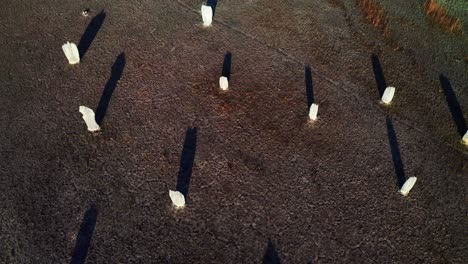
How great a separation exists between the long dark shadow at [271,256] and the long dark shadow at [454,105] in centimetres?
426

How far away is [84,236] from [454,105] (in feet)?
23.4

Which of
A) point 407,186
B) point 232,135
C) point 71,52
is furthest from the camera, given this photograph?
point 71,52

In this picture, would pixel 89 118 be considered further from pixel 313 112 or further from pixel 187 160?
pixel 313 112

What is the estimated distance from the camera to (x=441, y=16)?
923 centimetres

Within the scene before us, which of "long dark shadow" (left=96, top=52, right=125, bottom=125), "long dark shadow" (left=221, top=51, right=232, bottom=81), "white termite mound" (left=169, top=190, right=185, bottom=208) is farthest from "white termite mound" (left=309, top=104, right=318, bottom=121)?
"long dark shadow" (left=96, top=52, right=125, bottom=125)

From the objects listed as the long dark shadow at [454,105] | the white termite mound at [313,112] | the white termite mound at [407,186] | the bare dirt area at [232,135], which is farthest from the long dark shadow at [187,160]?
the long dark shadow at [454,105]

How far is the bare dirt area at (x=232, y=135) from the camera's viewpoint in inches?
229

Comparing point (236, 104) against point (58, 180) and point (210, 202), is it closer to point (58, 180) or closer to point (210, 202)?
point (210, 202)

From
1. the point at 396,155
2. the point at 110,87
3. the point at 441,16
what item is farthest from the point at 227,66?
the point at 441,16

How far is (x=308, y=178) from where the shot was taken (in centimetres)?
649

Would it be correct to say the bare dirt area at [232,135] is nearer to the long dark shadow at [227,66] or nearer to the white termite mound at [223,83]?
the long dark shadow at [227,66]

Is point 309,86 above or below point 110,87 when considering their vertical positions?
above

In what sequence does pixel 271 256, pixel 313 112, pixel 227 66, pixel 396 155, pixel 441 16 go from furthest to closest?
pixel 441 16 < pixel 227 66 < pixel 313 112 < pixel 396 155 < pixel 271 256

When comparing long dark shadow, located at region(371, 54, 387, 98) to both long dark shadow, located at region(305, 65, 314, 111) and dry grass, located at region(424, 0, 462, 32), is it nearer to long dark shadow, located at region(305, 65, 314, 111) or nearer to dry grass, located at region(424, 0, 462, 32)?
long dark shadow, located at region(305, 65, 314, 111)
